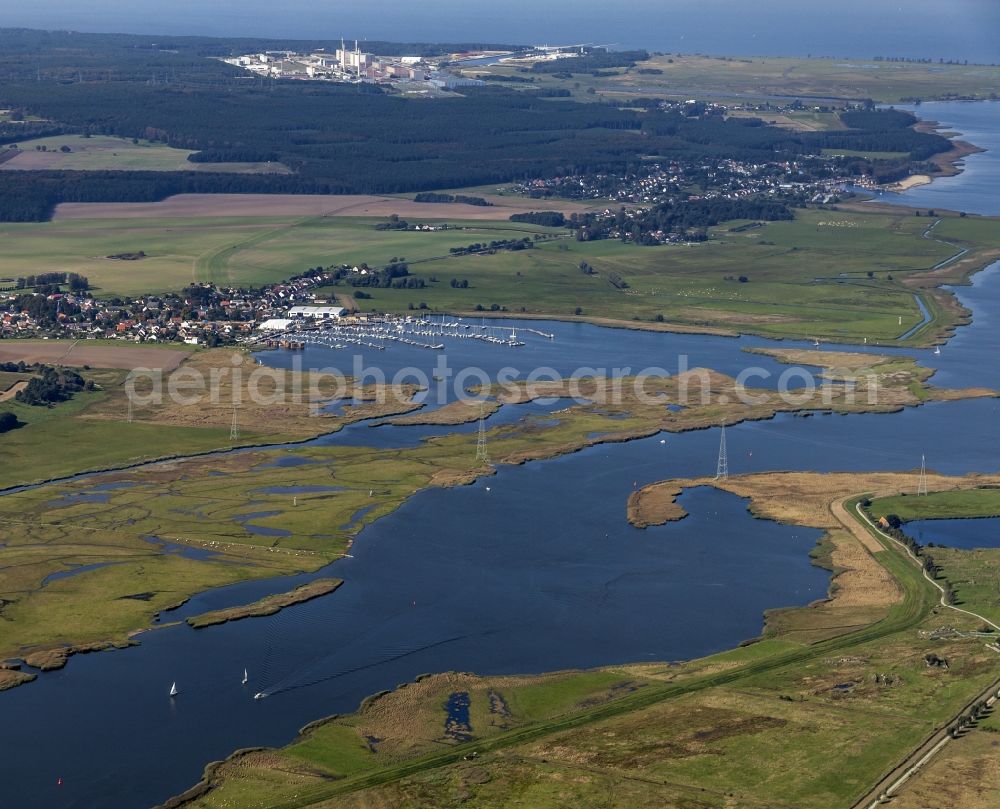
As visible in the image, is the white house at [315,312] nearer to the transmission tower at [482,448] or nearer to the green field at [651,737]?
the transmission tower at [482,448]

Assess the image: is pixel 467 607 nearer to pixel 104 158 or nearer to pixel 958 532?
pixel 958 532

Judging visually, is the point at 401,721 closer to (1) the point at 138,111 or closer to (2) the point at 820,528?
(2) the point at 820,528

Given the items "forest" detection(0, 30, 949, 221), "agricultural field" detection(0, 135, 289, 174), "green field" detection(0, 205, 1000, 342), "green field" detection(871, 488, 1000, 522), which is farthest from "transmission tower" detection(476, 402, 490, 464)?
"agricultural field" detection(0, 135, 289, 174)

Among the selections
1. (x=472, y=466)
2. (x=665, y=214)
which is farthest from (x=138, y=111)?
(x=472, y=466)

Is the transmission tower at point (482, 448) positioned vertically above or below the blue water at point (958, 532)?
above

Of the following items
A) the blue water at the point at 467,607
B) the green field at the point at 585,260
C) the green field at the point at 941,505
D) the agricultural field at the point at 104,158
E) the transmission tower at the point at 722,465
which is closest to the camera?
the blue water at the point at 467,607

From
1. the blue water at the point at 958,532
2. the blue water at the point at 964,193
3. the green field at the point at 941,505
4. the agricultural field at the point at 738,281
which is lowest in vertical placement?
the blue water at the point at 958,532

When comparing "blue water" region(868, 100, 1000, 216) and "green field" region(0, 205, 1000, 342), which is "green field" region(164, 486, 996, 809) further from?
"blue water" region(868, 100, 1000, 216)

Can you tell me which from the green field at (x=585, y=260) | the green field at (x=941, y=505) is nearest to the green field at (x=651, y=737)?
the green field at (x=941, y=505)
